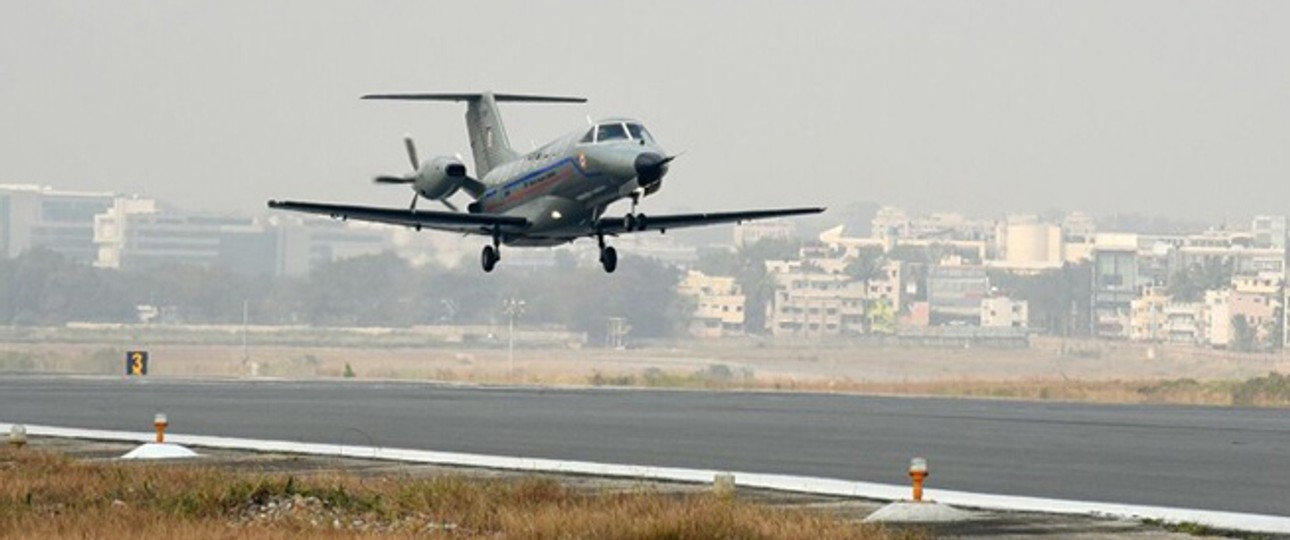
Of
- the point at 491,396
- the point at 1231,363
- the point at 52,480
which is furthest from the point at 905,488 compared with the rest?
the point at 1231,363

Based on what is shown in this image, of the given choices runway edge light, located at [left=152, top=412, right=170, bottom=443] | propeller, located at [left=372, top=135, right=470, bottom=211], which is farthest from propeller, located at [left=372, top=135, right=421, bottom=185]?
runway edge light, located at [left=152, top=412, right=170, bottom=443]

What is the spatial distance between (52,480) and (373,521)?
229 inches

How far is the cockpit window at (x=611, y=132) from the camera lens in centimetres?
5316

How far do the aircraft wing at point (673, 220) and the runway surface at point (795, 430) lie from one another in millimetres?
4128

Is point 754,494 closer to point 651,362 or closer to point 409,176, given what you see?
point 409,176

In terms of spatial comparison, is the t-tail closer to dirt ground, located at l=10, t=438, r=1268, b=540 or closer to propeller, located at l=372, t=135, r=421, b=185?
propeller, located at l=372, t=135, r=421, b=185

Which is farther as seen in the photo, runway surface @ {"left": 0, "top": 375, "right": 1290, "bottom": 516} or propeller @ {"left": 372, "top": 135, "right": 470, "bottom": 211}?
propeller @ {"left": 372, "top": 135, "right": 470, "bottom": 211}

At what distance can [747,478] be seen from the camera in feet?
93.8

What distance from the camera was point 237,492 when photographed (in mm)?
23312

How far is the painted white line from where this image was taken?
2373 centimetres

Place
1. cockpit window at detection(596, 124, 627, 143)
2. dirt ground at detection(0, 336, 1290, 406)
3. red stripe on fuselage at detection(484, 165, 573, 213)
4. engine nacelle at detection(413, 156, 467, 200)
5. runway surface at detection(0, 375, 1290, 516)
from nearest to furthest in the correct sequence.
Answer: runway surface at detection(0, 375, 1290, 516), cockpit window at detection(596, 124, 627, 143), red stripe on fuselage at detection(484, 165, 573, 213), engine nacelle at detection(413, 156, 467, 200), dirt ground at detection(0, 336, 1290, 406)

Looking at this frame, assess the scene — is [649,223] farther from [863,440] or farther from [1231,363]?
[1231,363]

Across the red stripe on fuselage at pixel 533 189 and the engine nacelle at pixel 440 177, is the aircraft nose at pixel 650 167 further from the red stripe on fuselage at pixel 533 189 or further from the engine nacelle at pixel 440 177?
the engine nacelle at pixel 440 177

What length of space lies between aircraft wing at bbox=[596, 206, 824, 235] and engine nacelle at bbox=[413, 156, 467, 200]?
4765 millimetres
